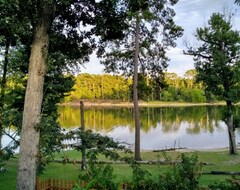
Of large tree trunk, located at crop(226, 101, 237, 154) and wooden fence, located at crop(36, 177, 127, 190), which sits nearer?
wooden fence, located at crop(36, 177, 127, 190)

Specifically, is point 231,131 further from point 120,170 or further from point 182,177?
point 182,177

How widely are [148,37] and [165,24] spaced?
145 centimetres

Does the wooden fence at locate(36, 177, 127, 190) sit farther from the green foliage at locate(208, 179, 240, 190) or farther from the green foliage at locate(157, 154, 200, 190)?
the green foliage at locate(208, 179, 240, 190)

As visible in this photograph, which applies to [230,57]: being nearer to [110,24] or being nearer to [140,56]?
[140,56]

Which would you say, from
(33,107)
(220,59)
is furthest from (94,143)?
(220,59)

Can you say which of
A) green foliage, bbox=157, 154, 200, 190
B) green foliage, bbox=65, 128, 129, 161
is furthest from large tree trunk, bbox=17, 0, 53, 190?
green foliage, bbox=157, 154, 200, 190

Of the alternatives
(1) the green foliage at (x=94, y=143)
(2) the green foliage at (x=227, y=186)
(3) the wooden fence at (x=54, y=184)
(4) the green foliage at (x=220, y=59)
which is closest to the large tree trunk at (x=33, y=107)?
(1) the green foliage at (x=94, y=143)

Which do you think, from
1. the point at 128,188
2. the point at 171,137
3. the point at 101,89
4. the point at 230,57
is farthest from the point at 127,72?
the point at 101,89

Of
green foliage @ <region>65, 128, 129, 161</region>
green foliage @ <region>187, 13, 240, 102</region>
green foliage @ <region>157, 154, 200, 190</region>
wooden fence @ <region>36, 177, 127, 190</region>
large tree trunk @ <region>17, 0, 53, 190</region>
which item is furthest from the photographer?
green foliage @ <region>187, 13, 240, 102</region>

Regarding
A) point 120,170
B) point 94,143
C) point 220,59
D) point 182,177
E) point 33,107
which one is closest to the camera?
point 33,107

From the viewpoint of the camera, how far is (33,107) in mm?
7215

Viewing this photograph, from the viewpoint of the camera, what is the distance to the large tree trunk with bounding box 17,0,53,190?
282 inches

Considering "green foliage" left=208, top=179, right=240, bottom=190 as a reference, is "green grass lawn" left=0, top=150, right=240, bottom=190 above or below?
below

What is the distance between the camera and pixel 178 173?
7973mm
